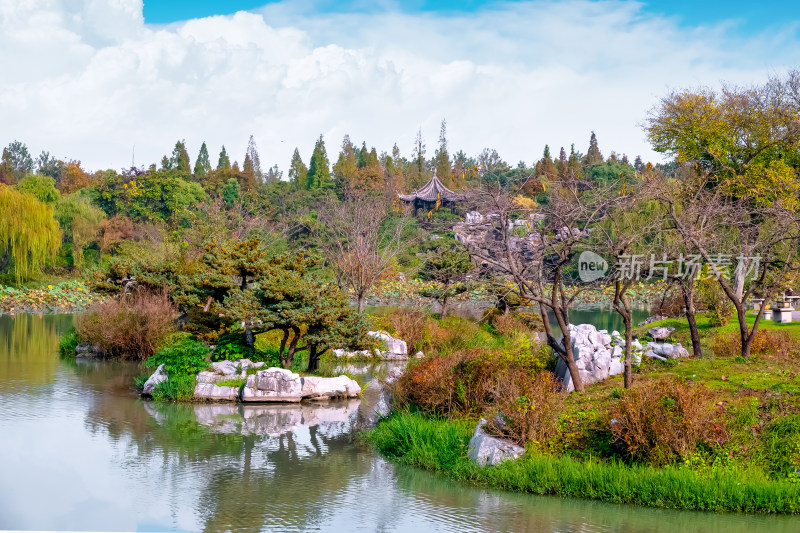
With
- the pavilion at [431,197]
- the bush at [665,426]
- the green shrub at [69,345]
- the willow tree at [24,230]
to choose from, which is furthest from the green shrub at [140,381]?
the pavilion at [431,197]

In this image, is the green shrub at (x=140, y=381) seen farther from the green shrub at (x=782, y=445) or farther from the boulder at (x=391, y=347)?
the green shrub at (x=782, y=445)

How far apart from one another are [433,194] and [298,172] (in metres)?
16.4

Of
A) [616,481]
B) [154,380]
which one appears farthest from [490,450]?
[154,380]

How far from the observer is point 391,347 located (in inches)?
727

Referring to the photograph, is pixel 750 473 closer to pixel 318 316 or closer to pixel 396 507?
pixel 396 507

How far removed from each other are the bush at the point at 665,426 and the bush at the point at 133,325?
11.4 m

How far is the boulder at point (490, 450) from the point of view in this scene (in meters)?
8.57

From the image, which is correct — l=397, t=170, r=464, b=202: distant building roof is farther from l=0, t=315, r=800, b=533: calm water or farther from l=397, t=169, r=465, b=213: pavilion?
l=0, t=315, r=800, b=533: calm water

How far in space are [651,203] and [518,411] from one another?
19594 mm

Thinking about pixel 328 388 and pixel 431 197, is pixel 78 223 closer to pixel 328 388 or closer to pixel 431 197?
pixel 431 197

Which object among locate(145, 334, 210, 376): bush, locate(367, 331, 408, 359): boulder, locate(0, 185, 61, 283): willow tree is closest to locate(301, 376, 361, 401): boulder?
locate(145, 334, 210, 376): bush

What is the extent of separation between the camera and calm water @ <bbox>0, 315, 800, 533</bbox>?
7.38 metres

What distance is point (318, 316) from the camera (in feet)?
42.9

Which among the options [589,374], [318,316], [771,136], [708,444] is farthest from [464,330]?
[708,444]
